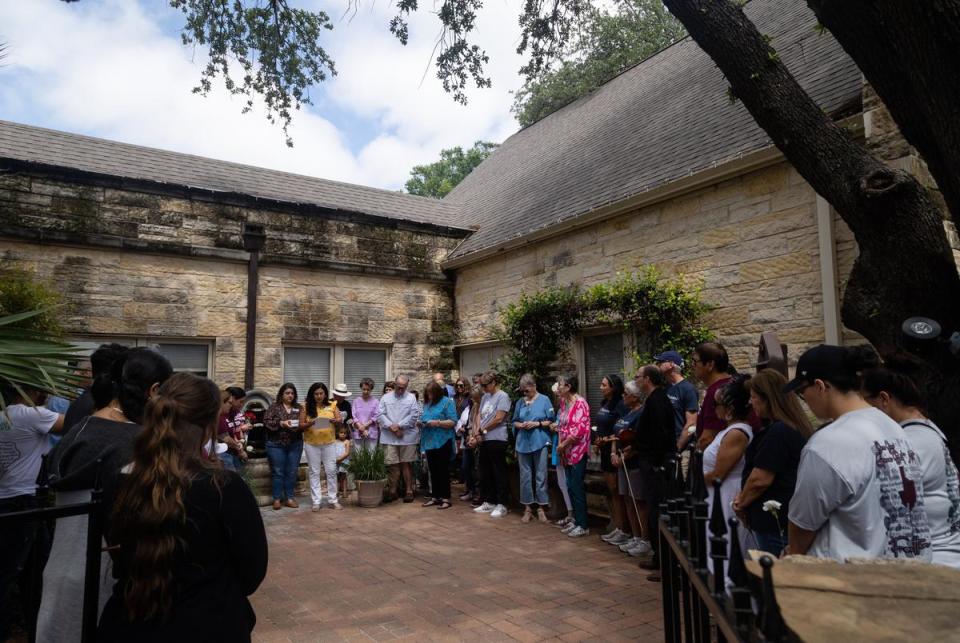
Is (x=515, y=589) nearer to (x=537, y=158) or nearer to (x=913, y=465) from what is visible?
(x=913, y=465)

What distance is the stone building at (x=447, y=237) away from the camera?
6.86 meters

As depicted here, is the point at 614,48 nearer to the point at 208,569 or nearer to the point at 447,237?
the point at 447,237

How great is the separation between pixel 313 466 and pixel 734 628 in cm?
787

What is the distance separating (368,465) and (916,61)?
25.0ft

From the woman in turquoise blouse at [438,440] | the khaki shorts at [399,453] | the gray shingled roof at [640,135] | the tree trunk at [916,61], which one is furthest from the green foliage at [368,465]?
the tree trunk at [916,61]

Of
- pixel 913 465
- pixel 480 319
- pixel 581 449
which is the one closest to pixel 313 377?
pixel 480 319

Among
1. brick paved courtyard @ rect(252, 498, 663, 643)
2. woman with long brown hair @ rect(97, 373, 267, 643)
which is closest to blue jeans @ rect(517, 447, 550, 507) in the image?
brick paved courtyard @ rect(252, 498, 663, 643)

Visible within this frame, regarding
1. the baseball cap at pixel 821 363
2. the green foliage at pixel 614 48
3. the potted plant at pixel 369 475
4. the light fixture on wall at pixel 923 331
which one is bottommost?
the potted plant at pixel 369 475

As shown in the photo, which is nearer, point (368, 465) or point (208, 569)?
point (208, 569)

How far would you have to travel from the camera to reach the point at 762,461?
318 centimetres

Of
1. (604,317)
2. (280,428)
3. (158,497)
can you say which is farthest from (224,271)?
(158,497)

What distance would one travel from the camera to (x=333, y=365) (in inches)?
429

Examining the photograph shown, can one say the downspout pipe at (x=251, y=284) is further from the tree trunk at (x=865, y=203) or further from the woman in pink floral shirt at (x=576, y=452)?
the tree trunk at (x=865, y=203)

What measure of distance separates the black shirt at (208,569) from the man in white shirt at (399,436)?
6.95 m
